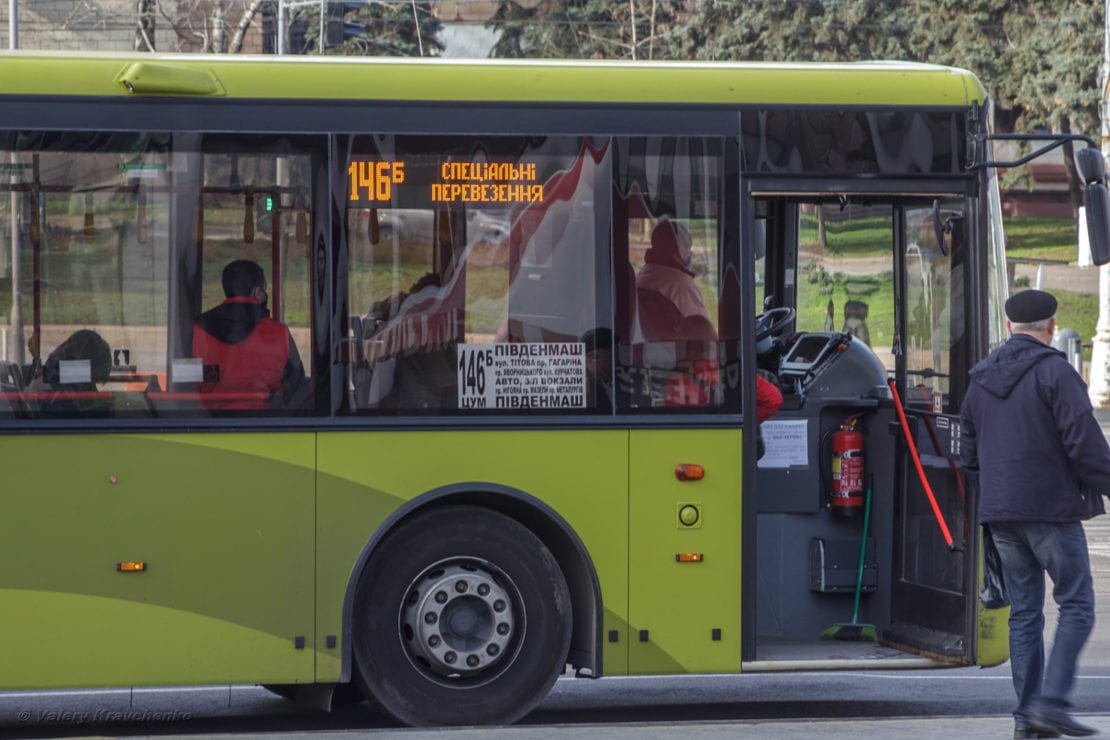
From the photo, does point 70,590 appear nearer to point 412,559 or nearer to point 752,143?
point 412,559

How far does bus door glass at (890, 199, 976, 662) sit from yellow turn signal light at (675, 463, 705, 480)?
120 cm

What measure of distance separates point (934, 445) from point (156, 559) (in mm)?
3526

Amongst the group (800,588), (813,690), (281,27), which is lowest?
(813,690)

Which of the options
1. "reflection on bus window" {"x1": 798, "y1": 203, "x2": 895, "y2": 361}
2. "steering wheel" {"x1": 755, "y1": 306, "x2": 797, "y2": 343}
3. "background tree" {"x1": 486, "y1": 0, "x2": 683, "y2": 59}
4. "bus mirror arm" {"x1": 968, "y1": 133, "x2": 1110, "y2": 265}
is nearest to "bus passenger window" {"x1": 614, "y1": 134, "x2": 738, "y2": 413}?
"steering wheel" {"x1": 755, "y1": 306, "x2": 797, "y2": 343}

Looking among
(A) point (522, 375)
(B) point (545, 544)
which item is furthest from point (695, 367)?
(B) point (545, 544)

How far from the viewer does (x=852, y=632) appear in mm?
7715

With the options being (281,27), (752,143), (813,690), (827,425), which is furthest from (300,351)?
(281,27)

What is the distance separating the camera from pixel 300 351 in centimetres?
665

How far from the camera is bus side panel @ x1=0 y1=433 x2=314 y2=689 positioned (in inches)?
253

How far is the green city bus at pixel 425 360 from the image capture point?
648cm

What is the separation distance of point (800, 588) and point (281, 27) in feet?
97.7

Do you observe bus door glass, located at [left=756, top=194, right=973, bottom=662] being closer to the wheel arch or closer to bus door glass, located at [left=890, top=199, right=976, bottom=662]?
bus door glass, located at [left=890, top=199, right=976, bottom=662]

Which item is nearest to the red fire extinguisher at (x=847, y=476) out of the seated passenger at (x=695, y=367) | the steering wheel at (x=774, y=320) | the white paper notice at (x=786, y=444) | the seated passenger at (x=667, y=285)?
the white paper notice at (x=786, y=444)

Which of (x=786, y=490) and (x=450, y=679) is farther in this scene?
(x=786, y=490)
